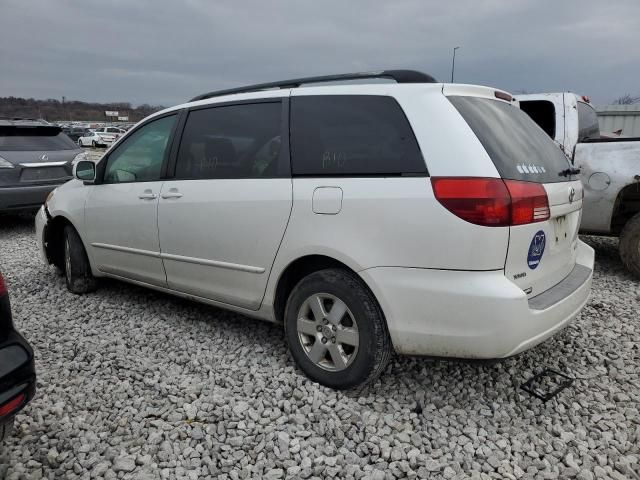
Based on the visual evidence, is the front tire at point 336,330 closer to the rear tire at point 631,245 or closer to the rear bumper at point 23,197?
the rear tire at point 631,245

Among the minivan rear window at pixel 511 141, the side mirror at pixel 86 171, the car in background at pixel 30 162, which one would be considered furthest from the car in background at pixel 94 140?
the minivan rear window at pixel 511 141

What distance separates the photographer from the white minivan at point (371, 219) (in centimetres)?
225

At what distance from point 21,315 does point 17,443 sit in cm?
197

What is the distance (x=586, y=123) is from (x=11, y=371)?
19.8 ft

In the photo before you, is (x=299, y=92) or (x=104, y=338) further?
(x=104, y=338)

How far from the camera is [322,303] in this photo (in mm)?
2711

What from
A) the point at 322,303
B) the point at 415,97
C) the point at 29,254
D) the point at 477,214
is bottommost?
the point at 29,254

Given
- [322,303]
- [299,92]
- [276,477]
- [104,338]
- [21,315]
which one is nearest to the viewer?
[276,477]

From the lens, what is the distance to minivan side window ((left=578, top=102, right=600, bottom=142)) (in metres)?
5.54

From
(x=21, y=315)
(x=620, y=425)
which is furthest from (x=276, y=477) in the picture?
(x=21, y=315)

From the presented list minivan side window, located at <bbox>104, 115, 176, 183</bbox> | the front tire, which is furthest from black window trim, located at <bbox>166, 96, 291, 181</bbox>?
the front tire

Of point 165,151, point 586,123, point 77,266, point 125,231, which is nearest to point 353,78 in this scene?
point 165,151

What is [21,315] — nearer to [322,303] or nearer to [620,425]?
[322,303]

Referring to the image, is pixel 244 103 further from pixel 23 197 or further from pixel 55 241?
pixel 23 197
